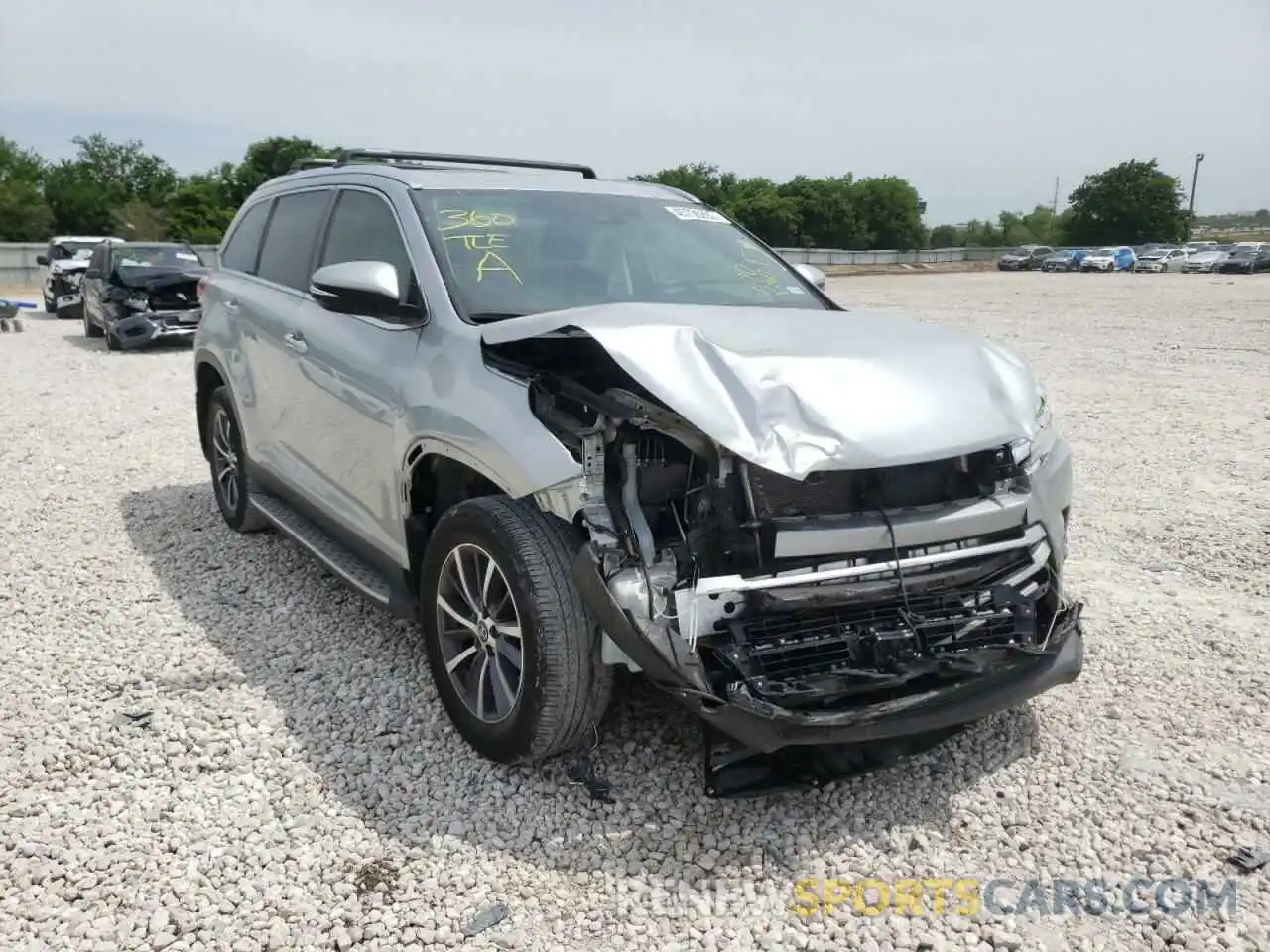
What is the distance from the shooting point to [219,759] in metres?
3.34

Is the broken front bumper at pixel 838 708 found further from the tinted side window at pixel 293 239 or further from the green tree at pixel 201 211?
the green tree at pixel 201 211

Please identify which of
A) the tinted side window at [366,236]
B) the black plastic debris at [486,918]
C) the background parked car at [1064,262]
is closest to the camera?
the black plastic debris at [486,918]

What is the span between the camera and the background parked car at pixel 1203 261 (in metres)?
49.8

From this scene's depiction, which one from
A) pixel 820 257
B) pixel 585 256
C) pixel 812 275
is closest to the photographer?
pixel 585 256

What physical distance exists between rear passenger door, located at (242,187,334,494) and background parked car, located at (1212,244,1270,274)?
54.2 metres

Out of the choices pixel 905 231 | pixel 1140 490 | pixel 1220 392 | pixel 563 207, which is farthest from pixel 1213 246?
pixel 563 207

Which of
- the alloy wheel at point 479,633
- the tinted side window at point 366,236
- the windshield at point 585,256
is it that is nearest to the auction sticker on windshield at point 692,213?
Result: the windshield at point 585,256

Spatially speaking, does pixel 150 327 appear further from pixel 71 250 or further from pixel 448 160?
pixel 448 160

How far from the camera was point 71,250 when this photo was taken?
2056 cm

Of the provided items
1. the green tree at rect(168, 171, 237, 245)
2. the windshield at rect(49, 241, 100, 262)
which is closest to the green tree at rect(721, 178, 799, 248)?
the green tree at rect(168, 171, 237, 245)

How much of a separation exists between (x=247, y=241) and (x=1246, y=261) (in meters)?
54.2

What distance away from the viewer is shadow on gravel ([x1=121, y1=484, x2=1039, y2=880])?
9.53 ft

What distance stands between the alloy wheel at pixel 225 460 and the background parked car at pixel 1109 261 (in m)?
57.0

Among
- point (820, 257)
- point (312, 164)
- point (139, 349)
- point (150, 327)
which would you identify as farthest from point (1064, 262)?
point (312, 164)
